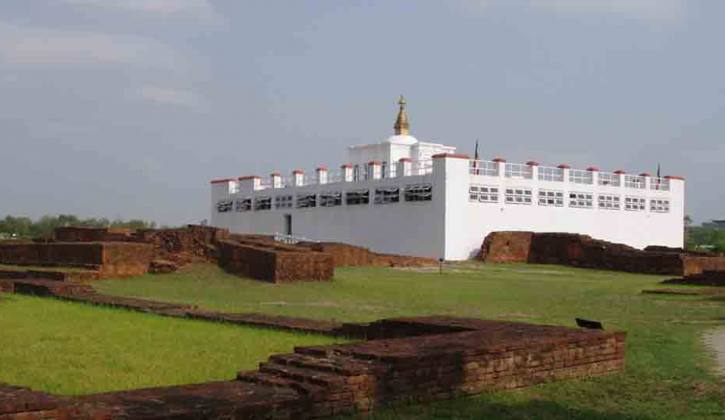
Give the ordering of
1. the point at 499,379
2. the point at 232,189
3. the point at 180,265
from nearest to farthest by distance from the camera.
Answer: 1. the point at 499,379
2. the point at 180,265
3. the point at 232,189

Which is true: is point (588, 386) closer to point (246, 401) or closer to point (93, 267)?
point (246, 401)

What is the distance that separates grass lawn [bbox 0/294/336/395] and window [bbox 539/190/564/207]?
25.6 m

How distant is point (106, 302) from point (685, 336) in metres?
7.29

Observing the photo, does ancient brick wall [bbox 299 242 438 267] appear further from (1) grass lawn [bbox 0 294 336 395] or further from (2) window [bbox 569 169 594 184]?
(1) grass lawn [bbox 0 294 336 395]

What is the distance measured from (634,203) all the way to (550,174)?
5.37 meters

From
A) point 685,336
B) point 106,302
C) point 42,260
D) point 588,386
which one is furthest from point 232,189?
point 588,386

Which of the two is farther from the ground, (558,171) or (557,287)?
(558,171)

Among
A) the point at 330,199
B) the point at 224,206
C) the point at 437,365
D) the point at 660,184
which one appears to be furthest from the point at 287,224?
the point at 437,365

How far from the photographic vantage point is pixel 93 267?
18156 millimetres

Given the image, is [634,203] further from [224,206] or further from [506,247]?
[224,206]

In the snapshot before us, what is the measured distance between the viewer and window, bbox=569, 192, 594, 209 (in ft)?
117

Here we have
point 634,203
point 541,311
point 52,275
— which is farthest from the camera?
point 634,203

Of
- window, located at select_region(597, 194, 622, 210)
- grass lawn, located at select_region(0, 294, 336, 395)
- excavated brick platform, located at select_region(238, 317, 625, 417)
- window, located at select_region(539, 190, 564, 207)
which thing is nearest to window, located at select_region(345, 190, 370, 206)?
window, located at select_region(539, 190, 564, 207)

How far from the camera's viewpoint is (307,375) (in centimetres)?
510
